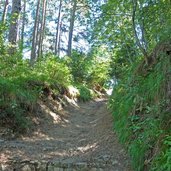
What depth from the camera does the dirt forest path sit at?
5.24 meters

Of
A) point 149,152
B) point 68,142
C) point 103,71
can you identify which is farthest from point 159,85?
point 103,71

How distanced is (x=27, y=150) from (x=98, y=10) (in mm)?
5690

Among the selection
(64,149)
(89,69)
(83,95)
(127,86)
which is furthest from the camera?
(89,69)

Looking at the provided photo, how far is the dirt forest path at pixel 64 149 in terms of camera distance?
524cm

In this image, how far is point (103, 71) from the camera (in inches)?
794

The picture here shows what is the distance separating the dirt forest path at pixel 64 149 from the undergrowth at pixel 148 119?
0.40 m

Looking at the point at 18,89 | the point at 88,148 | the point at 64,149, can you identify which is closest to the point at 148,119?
the point at 88,148

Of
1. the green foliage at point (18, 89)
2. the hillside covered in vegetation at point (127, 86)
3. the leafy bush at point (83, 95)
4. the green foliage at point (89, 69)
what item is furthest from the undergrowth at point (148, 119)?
the green foliage at point (89, 69)

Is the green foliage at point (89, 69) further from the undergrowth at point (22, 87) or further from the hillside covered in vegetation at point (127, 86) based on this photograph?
the undergrowth at point (22, 87)

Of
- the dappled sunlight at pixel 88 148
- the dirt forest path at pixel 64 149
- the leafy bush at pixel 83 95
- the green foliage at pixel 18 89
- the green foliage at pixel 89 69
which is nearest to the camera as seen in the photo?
the dirt forest path at pixel 64 149

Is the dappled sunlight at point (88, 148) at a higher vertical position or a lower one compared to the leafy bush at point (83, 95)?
lower

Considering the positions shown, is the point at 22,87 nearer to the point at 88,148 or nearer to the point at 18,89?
the point at 18,89

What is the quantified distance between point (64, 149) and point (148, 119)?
2172 millimetres

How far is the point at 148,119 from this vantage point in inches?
200
